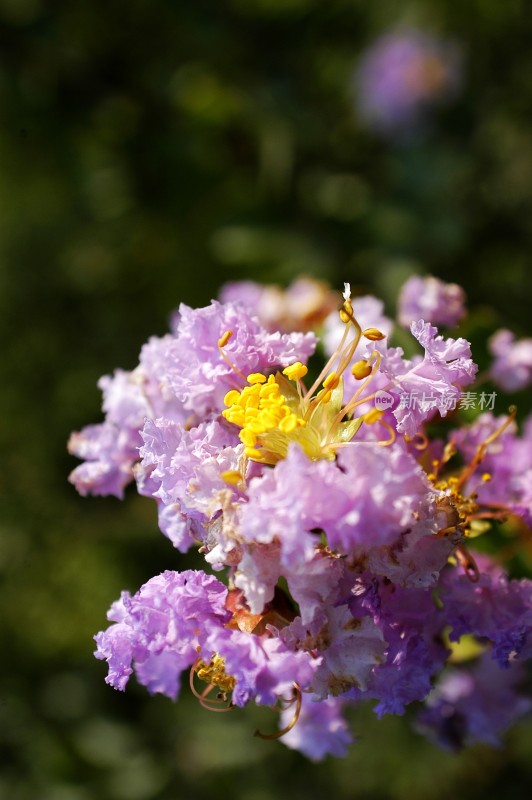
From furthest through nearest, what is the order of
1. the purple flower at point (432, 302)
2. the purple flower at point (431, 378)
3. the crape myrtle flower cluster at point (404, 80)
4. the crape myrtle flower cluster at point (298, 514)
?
the crape myrtle flower cluster at point (404, 80) → the purple flower at point (432, 302) → the purple flower at point (431, 378) → the crape myrtle flower cluster at point (298, 514)

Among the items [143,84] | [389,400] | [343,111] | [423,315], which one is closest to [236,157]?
[143,84]

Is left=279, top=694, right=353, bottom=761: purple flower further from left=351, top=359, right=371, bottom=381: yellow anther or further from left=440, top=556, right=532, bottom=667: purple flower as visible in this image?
left=351, top=359, right=371, bottom=381: yellow anther

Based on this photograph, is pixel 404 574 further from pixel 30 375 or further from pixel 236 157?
pixel 30 375

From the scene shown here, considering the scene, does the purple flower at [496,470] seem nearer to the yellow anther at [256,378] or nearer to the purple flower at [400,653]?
the purple flower at [400,653]

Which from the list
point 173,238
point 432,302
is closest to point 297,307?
point 432,302

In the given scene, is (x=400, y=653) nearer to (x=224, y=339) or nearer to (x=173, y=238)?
(x=224, y=339)

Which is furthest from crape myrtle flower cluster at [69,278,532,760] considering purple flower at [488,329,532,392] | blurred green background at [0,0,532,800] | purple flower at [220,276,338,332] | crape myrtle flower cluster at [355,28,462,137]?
crape myrtle flower cluster at [355,28,462,137]

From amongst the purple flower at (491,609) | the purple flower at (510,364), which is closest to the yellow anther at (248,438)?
the purple flower at (491,609)
